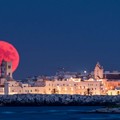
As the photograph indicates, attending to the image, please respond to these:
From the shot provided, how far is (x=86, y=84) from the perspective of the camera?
134 meters

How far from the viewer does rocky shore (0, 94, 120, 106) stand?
107312mm

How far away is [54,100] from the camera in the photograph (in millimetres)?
108938

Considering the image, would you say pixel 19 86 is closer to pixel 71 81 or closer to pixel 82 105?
pixel 71 81

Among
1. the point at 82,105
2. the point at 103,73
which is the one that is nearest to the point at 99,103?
the point at 82,105

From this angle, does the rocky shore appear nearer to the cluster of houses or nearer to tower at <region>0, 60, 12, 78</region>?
the cluster of houses

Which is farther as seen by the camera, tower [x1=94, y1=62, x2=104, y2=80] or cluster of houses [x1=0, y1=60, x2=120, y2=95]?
tower [x1=94, y1=62, x2=104, y2=80]

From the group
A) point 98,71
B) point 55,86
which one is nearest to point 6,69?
point 55,86

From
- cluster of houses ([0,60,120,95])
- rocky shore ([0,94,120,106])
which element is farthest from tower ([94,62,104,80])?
rocky shore ([0,94,120,106])

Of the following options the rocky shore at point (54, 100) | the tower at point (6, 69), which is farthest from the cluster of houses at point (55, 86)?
the rocky shore at point (54, 100)

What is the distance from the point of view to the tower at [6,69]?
133 metres

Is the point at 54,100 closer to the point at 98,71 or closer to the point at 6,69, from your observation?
the point at 6,69

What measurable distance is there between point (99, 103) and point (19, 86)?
29.5 m

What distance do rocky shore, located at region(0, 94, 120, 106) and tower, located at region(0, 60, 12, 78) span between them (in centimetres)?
2116

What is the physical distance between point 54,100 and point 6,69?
2650 centimetres
